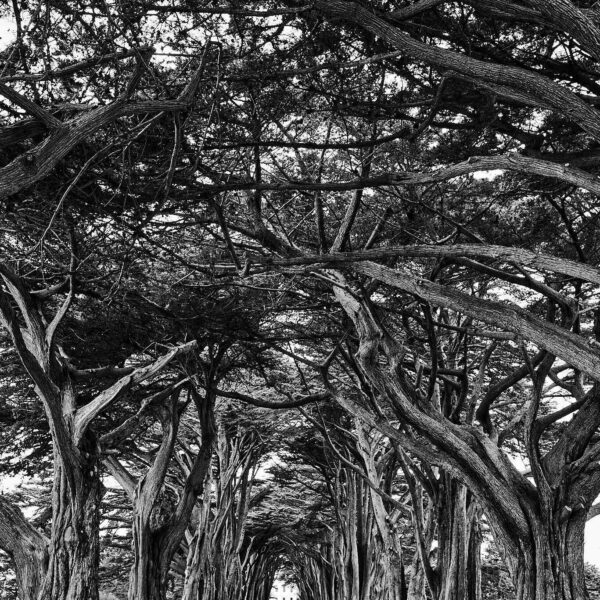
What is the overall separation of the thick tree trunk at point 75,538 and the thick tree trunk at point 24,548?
0.10 metres

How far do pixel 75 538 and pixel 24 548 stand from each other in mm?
480

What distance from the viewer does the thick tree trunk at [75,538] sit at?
7.39 metres

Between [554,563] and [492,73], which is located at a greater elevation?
[492,73]

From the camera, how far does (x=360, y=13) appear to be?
185 inches

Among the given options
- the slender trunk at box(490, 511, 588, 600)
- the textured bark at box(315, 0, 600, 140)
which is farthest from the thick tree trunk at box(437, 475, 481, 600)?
the textured bark at box(315, 0, 600, 140)

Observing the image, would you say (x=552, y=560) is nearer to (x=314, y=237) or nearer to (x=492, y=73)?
(x=492, y=73)

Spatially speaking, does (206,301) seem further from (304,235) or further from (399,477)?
(399,477)

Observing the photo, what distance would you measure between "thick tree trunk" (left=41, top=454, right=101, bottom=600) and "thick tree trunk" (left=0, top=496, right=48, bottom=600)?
0.34ft

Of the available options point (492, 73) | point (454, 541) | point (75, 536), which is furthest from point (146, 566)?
point (492, 73)

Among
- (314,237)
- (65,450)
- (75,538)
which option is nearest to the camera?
(75,538)

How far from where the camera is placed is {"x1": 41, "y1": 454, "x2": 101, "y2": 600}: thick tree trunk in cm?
739

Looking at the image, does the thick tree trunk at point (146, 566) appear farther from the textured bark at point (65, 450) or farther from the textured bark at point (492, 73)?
the textured bark at point (492, 73)

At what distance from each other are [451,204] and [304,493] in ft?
49.7

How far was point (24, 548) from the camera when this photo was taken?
7320 millimetres
